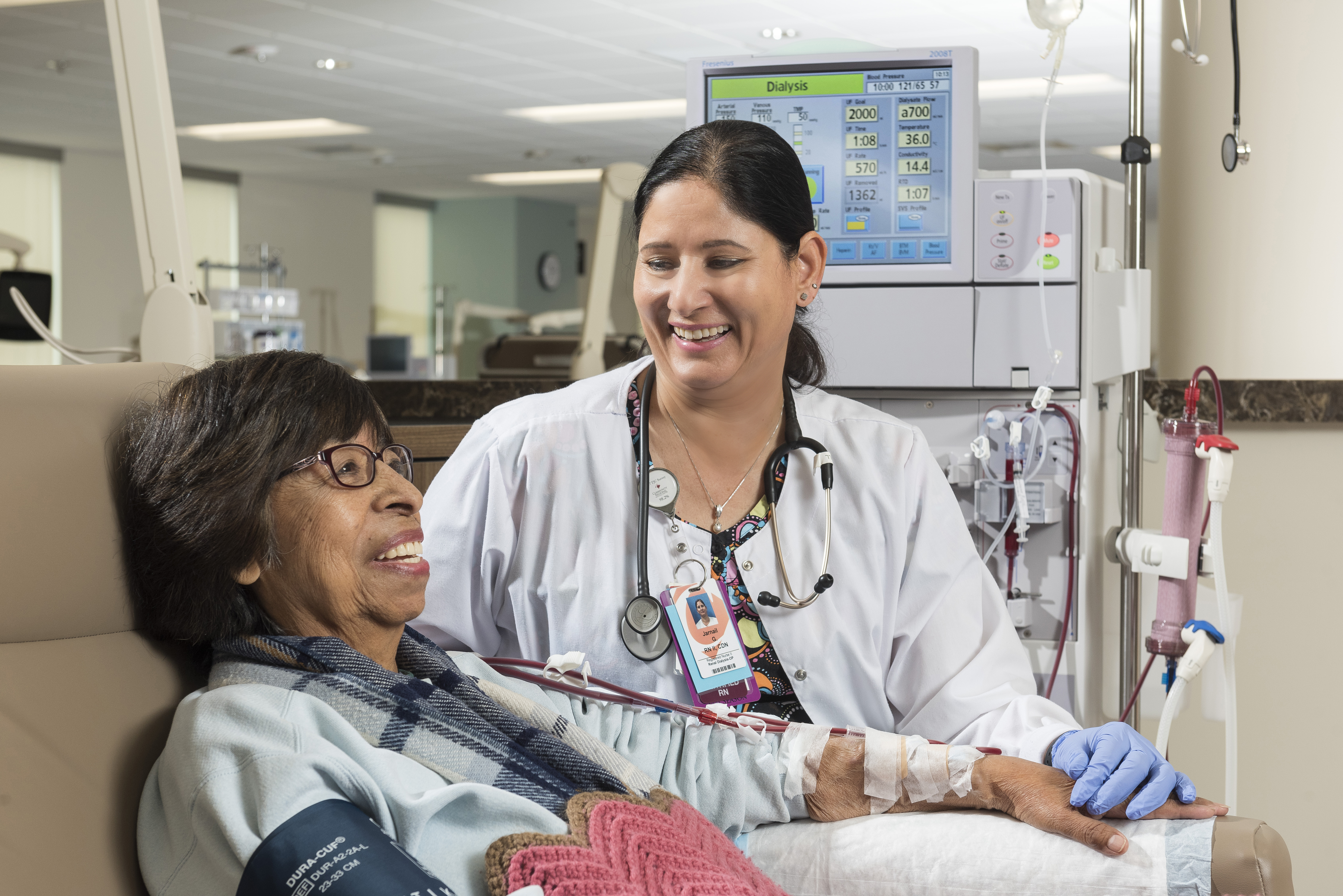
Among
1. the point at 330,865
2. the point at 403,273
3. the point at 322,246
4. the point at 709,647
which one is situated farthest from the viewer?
the point at 403,273

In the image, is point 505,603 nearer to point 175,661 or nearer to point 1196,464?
point 175,661

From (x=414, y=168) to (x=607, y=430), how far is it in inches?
408

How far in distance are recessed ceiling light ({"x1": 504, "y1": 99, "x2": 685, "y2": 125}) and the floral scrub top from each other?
7226 mm

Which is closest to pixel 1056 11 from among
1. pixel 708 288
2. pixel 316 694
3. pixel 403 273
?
pixel 708 288

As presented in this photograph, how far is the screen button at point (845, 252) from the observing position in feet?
6.38

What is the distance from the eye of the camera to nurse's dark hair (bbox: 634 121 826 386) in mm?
1527

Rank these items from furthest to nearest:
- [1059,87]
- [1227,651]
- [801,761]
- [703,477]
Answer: [1059,87] → [1227,651] → [703,477] → [801,761]

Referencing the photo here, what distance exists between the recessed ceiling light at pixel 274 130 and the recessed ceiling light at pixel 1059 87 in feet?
15.6

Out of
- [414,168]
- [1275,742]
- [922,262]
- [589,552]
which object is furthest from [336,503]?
[414,168]

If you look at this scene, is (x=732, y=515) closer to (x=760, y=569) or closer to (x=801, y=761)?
(x=760, y=569)

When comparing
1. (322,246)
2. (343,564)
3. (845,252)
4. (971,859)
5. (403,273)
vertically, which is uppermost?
(322,246)

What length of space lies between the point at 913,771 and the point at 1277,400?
1.53 metres

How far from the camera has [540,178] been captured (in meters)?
12.0

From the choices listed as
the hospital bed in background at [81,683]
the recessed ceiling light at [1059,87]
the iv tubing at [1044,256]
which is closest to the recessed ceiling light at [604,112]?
the recessed ceiling light at [1059,87]
